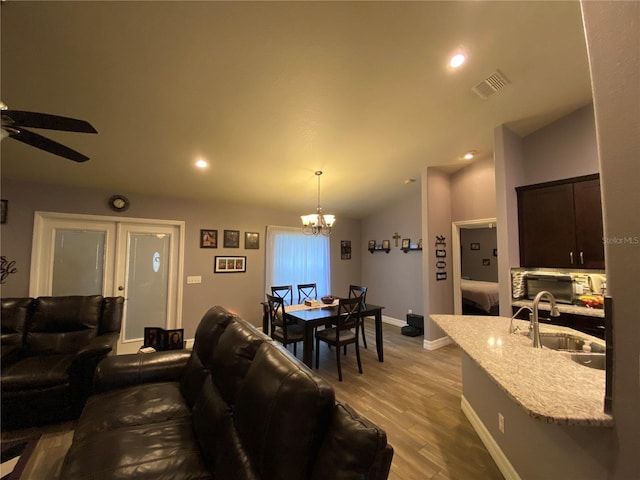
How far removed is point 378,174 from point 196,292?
3.63m

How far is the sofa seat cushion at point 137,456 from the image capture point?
1.20 m

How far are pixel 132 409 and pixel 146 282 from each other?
2947 millimetres

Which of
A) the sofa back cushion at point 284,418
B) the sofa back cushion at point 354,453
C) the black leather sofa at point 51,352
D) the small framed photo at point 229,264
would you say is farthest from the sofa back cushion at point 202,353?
the small framed photo at point 229,264

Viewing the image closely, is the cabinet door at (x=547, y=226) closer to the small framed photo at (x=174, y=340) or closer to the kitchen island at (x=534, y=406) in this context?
the kitchen island at (x=534, y=406)

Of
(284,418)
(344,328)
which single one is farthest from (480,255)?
(284,418)

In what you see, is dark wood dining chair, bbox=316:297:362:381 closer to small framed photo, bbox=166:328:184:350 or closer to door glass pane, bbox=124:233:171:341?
small framed photo, bbox=166:328:184:350

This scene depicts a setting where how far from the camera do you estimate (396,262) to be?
18.9 ft

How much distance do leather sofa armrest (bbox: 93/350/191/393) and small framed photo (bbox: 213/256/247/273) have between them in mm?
2470

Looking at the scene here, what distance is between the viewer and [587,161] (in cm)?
317

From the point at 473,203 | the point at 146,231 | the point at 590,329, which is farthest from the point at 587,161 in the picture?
the point at 146,231

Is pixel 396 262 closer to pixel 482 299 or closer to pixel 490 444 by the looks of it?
pixel 482 299

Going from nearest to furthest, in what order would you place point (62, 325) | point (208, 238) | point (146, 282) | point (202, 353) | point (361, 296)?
1. point (202, 353)
2. point (62, 325)
3. point (361, 296)
4. point (146, 282)
5. point (208, 238)

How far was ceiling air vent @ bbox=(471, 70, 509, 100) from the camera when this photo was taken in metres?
2.50

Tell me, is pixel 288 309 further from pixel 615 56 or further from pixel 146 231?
pixel 615 56
